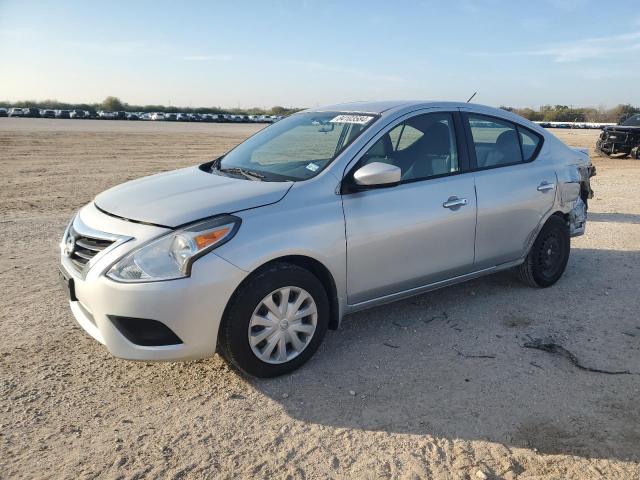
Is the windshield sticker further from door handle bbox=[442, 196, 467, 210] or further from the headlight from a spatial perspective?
the headlight

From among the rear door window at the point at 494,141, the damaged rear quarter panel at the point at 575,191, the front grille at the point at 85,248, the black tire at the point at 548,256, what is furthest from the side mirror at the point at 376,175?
the damaged rear quarter panel at the point at 575,191

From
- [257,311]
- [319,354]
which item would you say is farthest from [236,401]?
[319,354]

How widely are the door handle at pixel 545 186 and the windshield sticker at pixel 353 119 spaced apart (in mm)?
1857

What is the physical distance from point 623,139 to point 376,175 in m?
20.4

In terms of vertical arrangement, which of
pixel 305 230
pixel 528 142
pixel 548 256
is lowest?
pixel 548 256

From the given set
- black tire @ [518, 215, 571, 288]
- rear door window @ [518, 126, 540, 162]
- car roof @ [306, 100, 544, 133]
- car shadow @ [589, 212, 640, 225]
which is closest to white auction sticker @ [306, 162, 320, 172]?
car roof @ [306, 100, 544, 133]

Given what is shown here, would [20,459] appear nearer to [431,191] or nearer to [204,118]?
[431,191]

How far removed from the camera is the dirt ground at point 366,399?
272 centimetres

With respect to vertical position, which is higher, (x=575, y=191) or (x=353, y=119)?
(x=353, y=119)

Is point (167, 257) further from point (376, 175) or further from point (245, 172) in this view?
point (376, 175)

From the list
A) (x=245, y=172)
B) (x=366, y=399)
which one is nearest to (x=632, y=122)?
(x=245, y=172)

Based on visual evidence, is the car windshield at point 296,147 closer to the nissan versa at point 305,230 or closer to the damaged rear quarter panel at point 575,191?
the nissan versa at point 305,230

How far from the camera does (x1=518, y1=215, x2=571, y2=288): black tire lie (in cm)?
515

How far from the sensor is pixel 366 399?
3.31m
